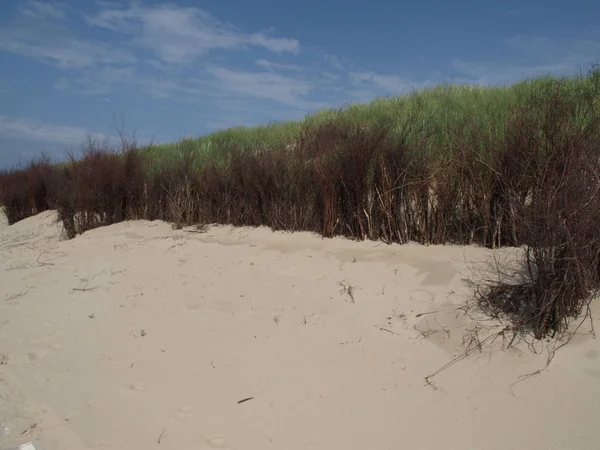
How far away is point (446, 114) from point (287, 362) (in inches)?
239

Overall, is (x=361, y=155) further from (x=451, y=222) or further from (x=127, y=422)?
(x=127, y=422)

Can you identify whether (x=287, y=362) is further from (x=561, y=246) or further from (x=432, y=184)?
(x=432, y=184)

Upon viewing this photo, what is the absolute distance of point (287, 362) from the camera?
4.05 m

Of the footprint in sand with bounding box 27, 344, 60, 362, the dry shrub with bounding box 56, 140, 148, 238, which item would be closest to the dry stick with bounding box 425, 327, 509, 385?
the footprint in sand with bounding box 27, 344, 60, 362

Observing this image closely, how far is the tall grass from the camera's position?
11.8 feet

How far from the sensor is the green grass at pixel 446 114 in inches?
252

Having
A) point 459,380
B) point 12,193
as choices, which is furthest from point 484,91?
point 12,193

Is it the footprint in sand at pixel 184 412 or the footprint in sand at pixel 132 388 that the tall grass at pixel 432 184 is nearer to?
the footprint in sand at pixel 184 412

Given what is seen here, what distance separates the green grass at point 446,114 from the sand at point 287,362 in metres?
1.72

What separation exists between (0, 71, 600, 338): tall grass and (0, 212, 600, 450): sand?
1.16ft

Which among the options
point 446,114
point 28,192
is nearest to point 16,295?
point 446,114

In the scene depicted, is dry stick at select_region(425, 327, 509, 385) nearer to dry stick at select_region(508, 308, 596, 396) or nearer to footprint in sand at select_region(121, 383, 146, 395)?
dry stick at select_region(508, 308, 596, 396)

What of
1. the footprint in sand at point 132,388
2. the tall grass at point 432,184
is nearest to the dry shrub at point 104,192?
the tall grass at point 432,184

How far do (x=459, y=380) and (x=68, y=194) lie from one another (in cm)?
1016
